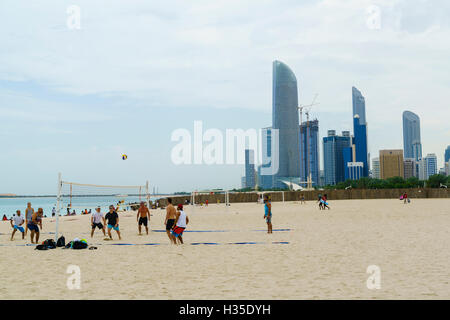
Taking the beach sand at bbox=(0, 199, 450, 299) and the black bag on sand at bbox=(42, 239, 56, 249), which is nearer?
the beach sand at bbox=(0, 199, 450, 299)

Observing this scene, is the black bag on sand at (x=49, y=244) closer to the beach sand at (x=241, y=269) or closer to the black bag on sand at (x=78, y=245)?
the beach sand at (x=241, y=269)

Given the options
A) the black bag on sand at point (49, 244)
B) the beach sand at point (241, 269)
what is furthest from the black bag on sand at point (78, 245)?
the black bag on sand at point (49, 244)

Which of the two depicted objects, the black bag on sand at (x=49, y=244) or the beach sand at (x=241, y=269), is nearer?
the beach sand at (x=241, y=269)

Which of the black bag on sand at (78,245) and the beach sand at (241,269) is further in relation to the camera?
the black bag on sand at (78,245)

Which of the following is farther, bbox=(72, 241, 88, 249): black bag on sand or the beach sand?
bbox=(72, 241, 88, 249): black bag on sand

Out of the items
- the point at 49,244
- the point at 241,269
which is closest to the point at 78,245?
the point at 49,244

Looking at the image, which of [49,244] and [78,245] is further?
[49,244]

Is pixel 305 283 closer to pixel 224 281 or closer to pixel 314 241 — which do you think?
pixel 224 281

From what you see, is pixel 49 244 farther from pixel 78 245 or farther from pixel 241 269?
pixel 241 269

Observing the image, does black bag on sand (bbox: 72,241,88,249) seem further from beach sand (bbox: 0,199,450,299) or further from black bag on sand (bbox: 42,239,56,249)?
black bag on sand (bbox: 42,239,56,249)

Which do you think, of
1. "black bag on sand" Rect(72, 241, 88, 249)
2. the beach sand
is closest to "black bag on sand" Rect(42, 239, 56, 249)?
the beach sand
